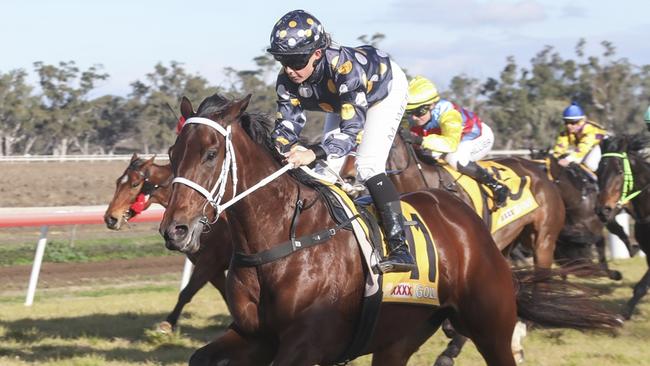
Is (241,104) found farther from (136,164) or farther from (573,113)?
(573,113)

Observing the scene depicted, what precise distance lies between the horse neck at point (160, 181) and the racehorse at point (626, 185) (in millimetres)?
3760

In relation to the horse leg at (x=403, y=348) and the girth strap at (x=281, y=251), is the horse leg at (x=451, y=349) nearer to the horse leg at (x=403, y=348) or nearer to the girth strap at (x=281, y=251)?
the horse leg at (x=403, y=348)

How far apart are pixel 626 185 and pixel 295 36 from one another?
204 inches

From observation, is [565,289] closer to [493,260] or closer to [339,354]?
[493,260]

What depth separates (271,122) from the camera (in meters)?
4.22

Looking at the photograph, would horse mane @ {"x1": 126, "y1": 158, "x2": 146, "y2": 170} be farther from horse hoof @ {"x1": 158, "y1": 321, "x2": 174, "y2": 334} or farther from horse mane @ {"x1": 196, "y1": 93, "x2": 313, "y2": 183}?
horse mane @ {"x1": 196, "y1": 93, "x2": 313, "y2": 183}

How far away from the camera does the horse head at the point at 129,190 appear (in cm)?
768

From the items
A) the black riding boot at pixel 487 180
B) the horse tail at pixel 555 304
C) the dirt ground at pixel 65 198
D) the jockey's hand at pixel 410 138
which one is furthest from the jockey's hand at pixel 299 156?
the dirt ground at pixel 65 198

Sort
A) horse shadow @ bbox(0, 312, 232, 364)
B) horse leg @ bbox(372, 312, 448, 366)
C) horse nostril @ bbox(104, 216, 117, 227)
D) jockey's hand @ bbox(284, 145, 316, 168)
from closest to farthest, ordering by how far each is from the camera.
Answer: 1. jockey's hand @ bbox(284, 145, 316, 168)
2. horse leg @ bbox(372, 312, 448, 366)
3. horse shadow @ bbox(0, 312, 232, 364)
4. horse nostril @ bbox(104, 216, 117, 227)

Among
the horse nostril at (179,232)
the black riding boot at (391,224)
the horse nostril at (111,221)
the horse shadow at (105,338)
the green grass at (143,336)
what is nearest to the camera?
the horse nostril at (179,232)

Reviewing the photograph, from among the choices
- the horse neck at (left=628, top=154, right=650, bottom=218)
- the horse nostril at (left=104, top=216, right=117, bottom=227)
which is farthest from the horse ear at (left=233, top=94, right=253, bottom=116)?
the horse neck at (left=628, top=154, right=650, bottom=218)

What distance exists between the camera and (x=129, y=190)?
772 cm

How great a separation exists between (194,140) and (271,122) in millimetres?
568

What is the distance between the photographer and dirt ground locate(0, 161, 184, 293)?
10.7m
